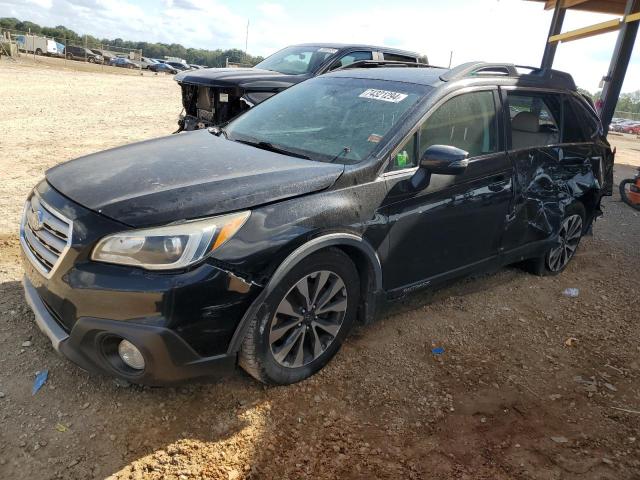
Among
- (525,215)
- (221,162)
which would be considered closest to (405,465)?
(221,162)

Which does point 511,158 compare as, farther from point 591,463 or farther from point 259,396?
point 259,396

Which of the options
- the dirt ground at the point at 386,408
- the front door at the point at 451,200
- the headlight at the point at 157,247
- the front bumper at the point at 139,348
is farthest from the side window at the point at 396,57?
the front bumper at the point at 139,348

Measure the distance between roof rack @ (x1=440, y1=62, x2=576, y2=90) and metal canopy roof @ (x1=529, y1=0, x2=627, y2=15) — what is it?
9.48 m

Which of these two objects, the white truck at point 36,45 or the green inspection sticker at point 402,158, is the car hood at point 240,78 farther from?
the white truck at point 36,45

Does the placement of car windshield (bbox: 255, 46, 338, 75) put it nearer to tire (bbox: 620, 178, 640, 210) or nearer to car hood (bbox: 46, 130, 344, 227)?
car hood (bbox: 46, 130, 344, 227)

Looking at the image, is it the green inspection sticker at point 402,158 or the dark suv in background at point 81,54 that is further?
the dark suv in background at point 81,54

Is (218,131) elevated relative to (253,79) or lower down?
lower down

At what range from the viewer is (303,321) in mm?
2779

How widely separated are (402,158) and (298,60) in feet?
18.0

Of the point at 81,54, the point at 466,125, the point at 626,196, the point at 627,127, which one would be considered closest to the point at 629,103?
the point at 627,127

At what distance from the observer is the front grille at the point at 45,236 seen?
2.42 meters

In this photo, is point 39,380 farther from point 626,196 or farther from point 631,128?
point 631,128

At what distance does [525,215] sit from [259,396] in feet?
8.46

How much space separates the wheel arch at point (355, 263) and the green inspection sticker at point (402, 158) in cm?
56
